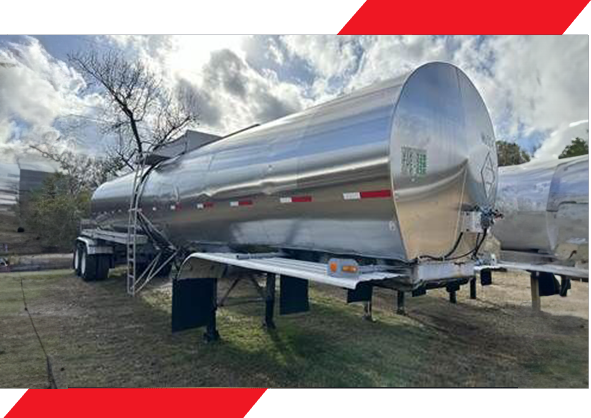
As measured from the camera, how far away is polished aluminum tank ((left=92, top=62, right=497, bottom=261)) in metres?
3.30

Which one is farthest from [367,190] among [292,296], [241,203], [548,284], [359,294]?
[548,284]

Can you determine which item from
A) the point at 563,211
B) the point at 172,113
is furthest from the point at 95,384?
the point at 172,113

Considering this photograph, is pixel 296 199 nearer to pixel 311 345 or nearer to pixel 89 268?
pixel 311 345

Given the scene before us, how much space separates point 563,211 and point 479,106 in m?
2.46

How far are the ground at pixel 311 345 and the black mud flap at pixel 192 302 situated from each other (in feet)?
1.31

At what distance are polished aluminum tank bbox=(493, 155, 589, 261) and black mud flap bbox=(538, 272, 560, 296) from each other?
0.38 meters

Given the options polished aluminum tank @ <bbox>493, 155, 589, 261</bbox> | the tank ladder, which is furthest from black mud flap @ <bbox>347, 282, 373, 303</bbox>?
the tank ladder

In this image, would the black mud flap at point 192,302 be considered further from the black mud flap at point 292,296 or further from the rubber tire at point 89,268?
the rubber tire at point 89,268

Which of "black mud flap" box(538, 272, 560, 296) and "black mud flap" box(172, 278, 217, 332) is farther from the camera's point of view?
A: "black mud flap" box(538, 272, 560, 296)

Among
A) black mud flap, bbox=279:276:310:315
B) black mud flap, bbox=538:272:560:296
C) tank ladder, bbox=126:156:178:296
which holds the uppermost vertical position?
tank ladder, bbox=126:156:178:296

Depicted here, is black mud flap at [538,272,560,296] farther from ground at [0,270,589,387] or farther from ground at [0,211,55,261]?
ground at [0,211,55,261]

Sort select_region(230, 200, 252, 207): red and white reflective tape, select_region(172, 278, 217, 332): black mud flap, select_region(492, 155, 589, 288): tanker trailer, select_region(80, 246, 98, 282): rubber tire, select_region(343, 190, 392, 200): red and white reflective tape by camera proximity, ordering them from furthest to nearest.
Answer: select_region(80, 246, 98, 282): rubber tire < select_region(492, 155, 589, 288): tanker trailer < select_region(172, 278, 217, 332): black mud flap < select_region(230, 200, 252, 207): red and white reflective tape < select_region(343, 190, 392, 200): red and white reflective tape

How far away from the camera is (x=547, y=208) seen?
571 cm

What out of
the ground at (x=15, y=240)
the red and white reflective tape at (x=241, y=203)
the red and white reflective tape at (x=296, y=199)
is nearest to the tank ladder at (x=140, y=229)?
the red and white reflective tape at (x=241, y=203)
